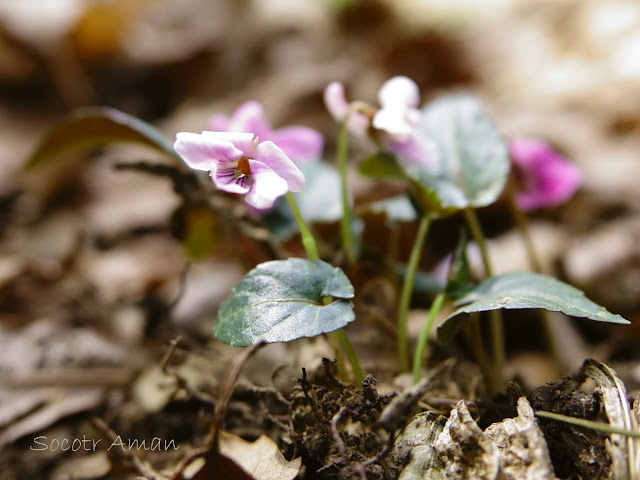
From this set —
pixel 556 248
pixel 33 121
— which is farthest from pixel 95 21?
pixel 556 248

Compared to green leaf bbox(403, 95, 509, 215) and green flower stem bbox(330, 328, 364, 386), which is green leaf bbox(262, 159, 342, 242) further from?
green flower stem bbox(330, 328, 364, 386)

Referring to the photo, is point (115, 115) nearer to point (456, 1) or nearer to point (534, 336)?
point (534, 336)

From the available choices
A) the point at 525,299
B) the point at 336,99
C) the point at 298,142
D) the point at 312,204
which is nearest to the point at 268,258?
the point at 312,204

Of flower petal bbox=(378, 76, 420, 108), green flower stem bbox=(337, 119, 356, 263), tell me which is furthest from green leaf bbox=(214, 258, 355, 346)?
flower petal bbox=(378, 76, 420, 108)

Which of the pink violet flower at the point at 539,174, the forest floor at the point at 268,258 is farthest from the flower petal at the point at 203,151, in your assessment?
the pink violet flower at the point at 539,174

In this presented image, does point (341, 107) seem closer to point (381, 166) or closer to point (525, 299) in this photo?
point (381, 166)

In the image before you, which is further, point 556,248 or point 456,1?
point 456,1
